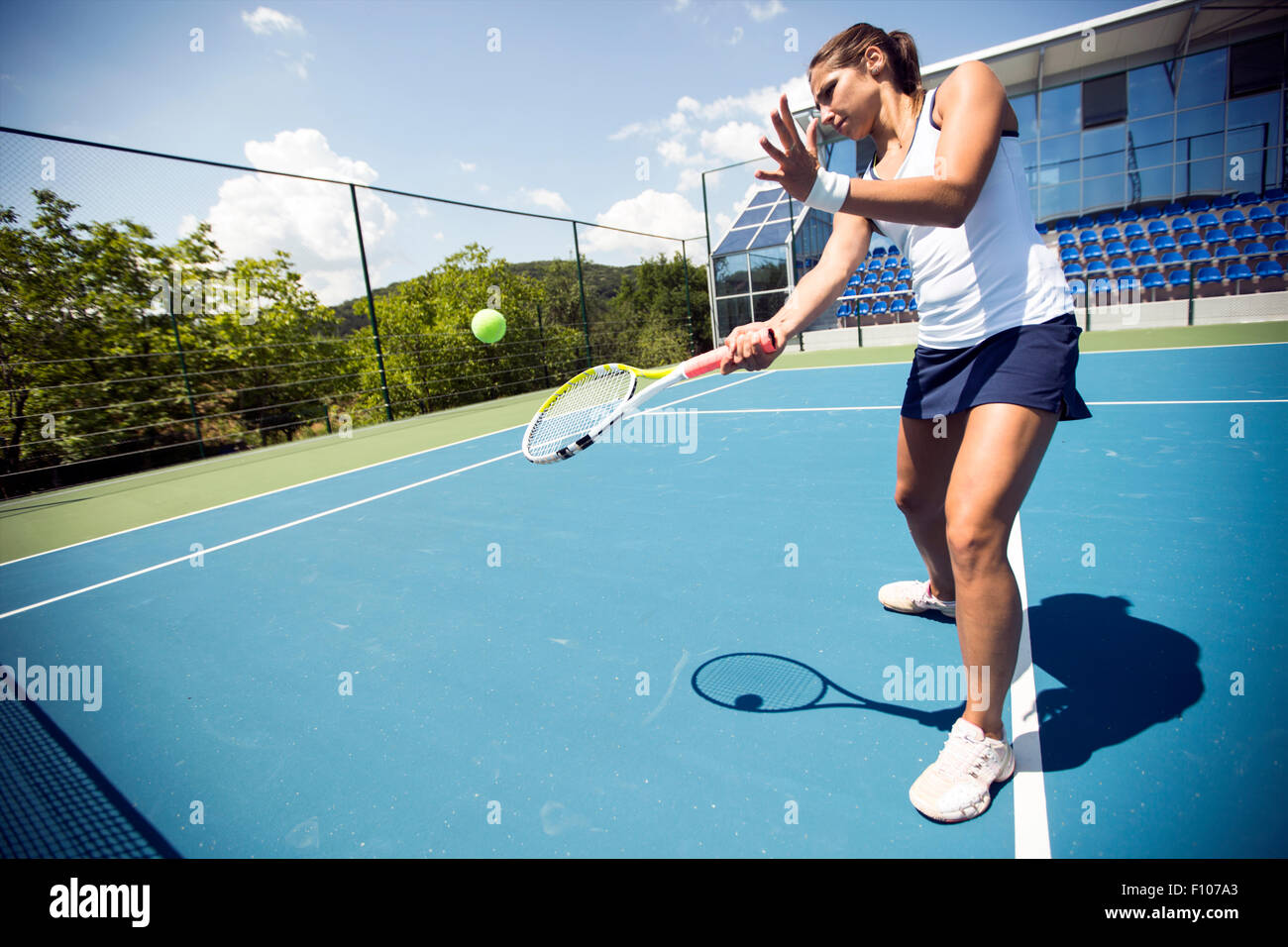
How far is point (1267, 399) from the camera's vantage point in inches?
228

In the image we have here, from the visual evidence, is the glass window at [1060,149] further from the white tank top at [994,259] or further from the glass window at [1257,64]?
the white tank top at [994,259]

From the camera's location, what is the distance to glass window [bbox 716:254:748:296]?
66.5ft

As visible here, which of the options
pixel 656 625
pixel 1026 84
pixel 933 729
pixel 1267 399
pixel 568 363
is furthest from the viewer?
pixel 1026 84

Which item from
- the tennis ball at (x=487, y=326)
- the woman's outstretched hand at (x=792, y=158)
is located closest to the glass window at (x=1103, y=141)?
the tennis ball at (x=487, y=326)

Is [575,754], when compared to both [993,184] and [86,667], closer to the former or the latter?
[993,184]

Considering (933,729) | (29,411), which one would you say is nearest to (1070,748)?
(933,729)

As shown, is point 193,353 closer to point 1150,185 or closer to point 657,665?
point 657,665

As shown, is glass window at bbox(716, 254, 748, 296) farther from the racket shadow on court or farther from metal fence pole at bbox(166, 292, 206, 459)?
the racket shadow on court

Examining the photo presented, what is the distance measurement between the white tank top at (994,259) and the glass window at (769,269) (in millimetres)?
18611

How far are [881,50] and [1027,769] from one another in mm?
2134

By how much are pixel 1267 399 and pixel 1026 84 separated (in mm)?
17856

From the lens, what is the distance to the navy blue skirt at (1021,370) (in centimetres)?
168

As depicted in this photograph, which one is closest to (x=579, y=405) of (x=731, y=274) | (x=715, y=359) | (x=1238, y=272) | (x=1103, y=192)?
(x=715, y=359)

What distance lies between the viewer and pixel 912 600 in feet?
8.71
